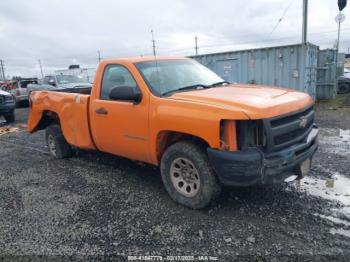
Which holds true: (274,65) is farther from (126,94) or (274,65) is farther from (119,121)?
(126,94)

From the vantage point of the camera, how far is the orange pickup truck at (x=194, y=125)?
11.2ft

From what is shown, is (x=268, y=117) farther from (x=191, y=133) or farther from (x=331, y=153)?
(x=331, y=153)

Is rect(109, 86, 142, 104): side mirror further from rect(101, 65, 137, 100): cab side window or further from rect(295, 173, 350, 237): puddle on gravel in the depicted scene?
rect(295, 173, 350, 237): puddle on gravel

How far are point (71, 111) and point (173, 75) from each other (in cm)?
202

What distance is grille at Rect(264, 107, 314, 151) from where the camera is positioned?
3.39m

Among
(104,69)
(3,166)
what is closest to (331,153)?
(104,69)

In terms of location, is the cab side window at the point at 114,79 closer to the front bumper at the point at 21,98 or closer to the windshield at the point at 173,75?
the windshield at the point at 173,75

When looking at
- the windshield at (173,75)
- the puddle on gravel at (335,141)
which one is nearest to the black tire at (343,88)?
the puddle on gravel at (335,141)

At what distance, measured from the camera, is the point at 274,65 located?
41.8ft

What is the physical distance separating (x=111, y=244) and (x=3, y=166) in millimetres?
4110

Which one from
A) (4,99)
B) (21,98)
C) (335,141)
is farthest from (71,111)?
(21,98)

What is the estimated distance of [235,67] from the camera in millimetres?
13750

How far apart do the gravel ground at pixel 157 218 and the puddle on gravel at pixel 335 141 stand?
0.71 metres

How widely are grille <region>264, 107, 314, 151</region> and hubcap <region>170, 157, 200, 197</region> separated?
3.13ft
